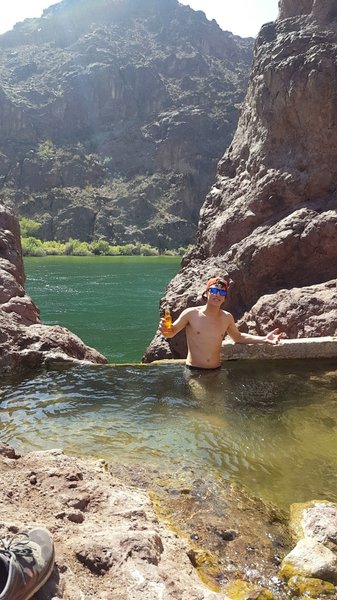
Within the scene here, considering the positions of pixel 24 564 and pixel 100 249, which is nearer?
pixel 24 564

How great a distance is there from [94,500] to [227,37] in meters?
222

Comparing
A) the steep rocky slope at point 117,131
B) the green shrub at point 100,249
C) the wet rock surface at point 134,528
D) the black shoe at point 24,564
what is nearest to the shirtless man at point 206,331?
the wet rock surface at point 134,528

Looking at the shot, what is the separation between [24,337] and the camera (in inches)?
303

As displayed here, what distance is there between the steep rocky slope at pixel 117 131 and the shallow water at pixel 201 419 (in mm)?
111115

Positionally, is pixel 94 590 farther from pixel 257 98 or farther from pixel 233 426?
pixel 257 98

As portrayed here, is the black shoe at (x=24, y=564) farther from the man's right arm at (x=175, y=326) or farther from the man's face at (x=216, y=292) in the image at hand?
the man's face at (x=216, y=292)

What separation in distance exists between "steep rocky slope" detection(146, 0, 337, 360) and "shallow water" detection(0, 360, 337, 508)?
2.48m

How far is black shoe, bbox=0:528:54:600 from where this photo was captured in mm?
2094

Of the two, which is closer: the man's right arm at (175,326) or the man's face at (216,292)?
the man's face at (216,292)

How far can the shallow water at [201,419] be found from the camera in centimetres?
407

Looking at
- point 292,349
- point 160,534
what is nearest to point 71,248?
point 292,349

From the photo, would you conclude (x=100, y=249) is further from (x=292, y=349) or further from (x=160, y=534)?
(x=160, y=534)

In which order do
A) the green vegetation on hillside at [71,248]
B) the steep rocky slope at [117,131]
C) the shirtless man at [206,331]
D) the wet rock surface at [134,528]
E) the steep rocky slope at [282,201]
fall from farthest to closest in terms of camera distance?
the steep rocky slope at [117,131], the green vegetation on hillside at [71,248], the steep rocky slope at [282,201], the shirtless man at [206,331], the wet rock surface at [134,528]

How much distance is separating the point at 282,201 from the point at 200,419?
26.6 feet
